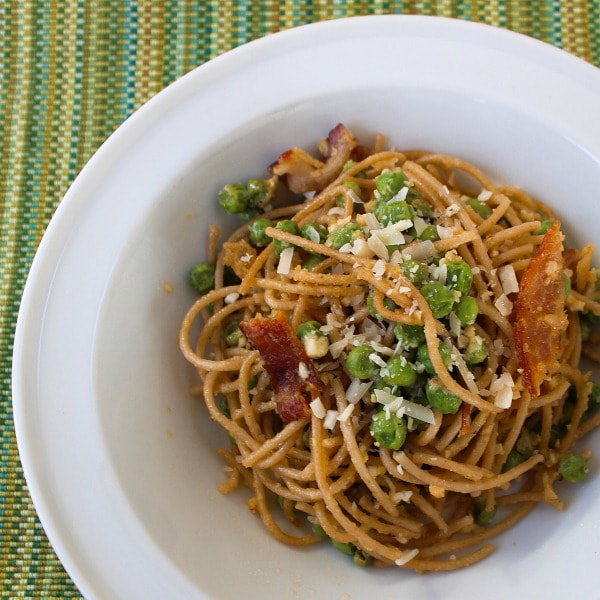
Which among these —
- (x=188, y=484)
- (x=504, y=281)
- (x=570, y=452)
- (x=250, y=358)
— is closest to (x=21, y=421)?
(x=188, y=484)

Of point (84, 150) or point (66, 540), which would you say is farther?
point (84, 150)

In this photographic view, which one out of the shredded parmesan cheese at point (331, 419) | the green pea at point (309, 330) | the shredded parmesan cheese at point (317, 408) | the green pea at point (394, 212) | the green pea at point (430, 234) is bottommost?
the shredded parmesan cheese at point (331, 419)

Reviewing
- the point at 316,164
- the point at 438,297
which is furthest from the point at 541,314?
the point at 316,164

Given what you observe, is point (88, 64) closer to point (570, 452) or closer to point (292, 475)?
point (292, 475)

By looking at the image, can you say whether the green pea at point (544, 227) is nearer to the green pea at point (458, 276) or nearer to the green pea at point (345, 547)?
the green pea at point (458, 276)

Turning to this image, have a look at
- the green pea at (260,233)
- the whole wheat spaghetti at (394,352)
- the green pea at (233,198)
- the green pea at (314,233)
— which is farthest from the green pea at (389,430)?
the green pea at (233,198)

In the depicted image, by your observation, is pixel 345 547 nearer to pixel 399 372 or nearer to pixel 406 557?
pixel 406 557

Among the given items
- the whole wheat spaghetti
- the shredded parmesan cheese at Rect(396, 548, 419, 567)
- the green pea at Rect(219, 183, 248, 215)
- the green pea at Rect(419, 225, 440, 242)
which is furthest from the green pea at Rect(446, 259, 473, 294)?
the shredded parmesan cheese at Rect(396, 548, 419, 567)
